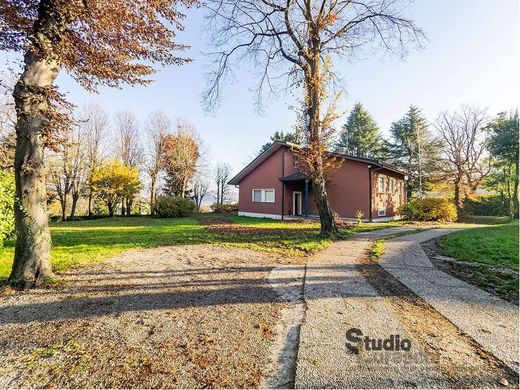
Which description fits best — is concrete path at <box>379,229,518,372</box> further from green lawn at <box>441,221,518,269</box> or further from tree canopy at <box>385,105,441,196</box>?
tree canopy at <box>385,105,441,196</box>

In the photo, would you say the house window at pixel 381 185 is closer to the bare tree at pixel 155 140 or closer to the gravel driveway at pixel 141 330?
the gravel driveway at pixel 141 330

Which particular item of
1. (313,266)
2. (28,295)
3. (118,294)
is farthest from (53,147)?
(313,266)

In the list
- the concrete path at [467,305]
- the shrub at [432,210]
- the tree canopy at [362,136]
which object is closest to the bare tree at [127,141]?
the shrub at [432,210]

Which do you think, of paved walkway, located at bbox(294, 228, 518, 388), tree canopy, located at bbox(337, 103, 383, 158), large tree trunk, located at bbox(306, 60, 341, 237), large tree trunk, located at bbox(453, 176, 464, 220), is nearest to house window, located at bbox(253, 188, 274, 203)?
large tree trunk, located at bbox(306, 60, 341, 237)

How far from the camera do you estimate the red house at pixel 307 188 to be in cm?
1700

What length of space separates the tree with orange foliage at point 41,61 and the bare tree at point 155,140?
24106 millimetres

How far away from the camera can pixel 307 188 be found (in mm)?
18438

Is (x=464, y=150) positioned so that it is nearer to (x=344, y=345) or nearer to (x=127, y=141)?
(x=344, y=345)

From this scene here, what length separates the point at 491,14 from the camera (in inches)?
242

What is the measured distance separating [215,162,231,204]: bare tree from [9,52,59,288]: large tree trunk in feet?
106

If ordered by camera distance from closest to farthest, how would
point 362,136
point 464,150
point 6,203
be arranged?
point 6,203 < point 464,150 < point 362,136

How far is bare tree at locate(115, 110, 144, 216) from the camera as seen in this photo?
26109 millimetres

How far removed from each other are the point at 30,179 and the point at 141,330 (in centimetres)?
352

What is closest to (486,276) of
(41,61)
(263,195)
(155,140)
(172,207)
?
(41,61)
